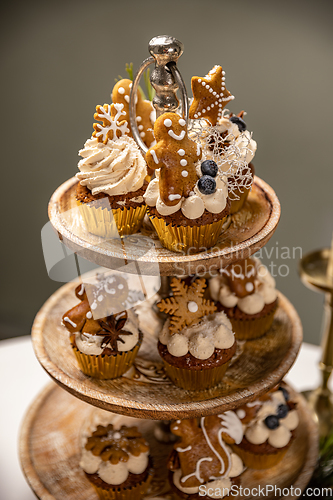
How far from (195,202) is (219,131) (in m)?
0.34

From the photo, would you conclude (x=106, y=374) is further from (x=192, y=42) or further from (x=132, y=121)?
(x=192, y=42)

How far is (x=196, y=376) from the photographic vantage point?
1543 millimetres

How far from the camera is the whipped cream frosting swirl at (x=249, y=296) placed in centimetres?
185

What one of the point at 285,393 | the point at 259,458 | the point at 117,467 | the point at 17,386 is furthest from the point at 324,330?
the point at 17,386

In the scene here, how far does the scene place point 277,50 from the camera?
246 centimetres

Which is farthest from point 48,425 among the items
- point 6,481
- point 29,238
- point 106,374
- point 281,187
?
point 281,187

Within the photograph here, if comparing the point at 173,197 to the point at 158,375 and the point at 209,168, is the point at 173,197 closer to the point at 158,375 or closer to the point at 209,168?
the point at 209,168

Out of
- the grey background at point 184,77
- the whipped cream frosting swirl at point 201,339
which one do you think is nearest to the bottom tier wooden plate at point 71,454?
the whipped cream frosting swirl at point 201,339

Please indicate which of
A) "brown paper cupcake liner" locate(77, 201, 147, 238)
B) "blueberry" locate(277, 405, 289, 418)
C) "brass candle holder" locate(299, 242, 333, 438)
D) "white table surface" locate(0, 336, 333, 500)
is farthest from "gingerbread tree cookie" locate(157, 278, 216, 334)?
"white table surface" locate(0, 336, 333, 500)

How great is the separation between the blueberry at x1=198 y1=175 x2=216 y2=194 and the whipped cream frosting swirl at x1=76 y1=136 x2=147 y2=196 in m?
0.19

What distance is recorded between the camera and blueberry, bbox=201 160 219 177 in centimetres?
133

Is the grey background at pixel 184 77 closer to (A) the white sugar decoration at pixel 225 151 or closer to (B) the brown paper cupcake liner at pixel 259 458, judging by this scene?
(A) the white sugar decoration at pixel 225 151

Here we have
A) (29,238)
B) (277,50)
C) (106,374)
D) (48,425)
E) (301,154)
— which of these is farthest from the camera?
(29,238)

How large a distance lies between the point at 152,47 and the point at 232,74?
1.31 metres
